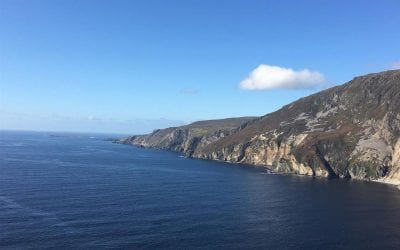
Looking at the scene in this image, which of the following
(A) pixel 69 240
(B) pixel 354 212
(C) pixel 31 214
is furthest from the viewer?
(B) pixel 354 212

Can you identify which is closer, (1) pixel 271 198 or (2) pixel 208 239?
(2) pixel 208 239

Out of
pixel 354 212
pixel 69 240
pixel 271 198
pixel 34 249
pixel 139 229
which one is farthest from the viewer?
pixel 271 198

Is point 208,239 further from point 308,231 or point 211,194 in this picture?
point 211,194

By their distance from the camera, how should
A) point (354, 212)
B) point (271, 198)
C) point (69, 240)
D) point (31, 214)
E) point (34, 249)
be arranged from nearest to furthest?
point (34, 249) < point (69, 240) < point (31, 214) < point (354, 212) < point (271, 198)

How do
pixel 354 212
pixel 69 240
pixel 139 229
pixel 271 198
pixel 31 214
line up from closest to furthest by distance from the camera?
pixel 69 240 → pixel 139 229 → pixel 31 214 → pixel 354 212 → pixel 271 198

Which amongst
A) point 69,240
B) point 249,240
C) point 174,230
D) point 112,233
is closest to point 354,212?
point 249,240

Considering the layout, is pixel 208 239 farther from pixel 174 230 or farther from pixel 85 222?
pixel 85 222

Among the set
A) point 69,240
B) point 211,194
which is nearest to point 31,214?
point 69,240

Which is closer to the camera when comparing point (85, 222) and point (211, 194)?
point (85, 222)

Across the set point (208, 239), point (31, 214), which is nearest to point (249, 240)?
point (208, 239)
